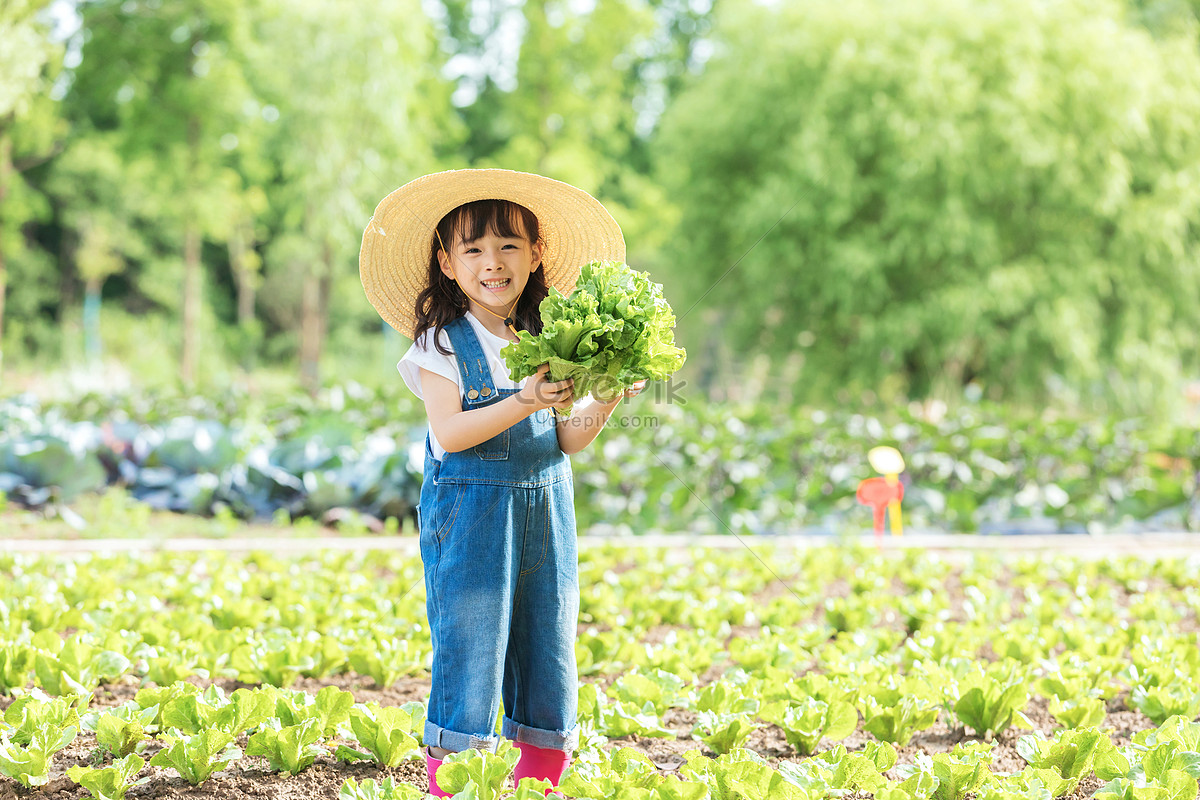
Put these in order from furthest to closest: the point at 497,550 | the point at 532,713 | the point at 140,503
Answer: the point at 140,503 → the point at 532,713 → the point at 497,550

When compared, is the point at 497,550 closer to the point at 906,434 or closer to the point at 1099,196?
the point at 906,434

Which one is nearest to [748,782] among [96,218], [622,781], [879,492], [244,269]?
[622,781]

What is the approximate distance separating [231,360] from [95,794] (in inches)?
1084

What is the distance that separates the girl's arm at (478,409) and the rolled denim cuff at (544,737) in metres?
0.68

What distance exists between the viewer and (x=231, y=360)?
91.0 feet

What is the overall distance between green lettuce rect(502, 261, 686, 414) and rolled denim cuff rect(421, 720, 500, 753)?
778 mm

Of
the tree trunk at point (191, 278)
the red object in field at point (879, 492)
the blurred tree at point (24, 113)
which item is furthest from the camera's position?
the tree trunk at point (191, 278)

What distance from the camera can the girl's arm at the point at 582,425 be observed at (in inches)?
83.7

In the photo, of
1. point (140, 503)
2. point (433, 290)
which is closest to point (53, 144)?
point (140, 503)

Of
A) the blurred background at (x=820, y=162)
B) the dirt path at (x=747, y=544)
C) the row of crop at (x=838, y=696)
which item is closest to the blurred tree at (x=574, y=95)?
the blurred background at (x=820, y=162)

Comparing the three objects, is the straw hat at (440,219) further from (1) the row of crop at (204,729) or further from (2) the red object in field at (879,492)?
(2) the red object in field at (879,492)

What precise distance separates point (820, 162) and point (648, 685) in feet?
31.8

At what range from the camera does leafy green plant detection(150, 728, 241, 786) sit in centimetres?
217

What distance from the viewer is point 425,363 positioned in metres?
2.08
